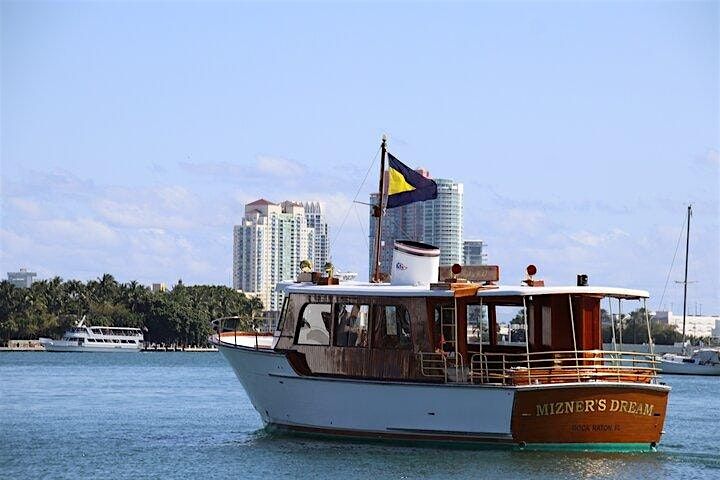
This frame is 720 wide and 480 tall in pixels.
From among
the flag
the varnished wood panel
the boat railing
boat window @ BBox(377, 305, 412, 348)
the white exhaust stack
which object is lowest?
the varnished wood panel

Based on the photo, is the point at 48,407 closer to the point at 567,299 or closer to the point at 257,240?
the point at 567,299

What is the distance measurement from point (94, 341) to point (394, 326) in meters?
94.7

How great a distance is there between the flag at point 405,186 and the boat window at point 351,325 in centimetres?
298

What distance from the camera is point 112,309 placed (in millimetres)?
126125

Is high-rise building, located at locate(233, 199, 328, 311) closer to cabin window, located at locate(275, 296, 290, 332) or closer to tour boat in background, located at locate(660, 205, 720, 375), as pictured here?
tour boat in background, located at locate(660, 205, 720, 375)

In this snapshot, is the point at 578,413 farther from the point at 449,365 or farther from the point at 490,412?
the point at 449,365

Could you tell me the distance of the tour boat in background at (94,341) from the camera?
11681cm

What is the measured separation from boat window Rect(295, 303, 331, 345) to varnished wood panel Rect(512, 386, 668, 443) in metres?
4.60

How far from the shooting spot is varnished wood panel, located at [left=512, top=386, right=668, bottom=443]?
2566 centimetres

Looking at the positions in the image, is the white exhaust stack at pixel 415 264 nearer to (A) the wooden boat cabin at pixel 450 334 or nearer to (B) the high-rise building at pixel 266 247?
(A) the wooden boat cabin at pixel 450 334

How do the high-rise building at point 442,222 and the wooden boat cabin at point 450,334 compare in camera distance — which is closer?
the wooden boat cabin at point 450,334

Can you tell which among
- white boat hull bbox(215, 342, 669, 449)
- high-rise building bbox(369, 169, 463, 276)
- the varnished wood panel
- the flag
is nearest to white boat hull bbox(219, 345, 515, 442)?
white boat hull bbox(215, 342, 669, 449)

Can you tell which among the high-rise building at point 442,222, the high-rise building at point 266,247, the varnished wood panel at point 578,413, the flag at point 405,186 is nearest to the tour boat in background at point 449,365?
the varnished wood panel at point 578,413

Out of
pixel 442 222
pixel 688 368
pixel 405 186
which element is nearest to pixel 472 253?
pixel 442 222
